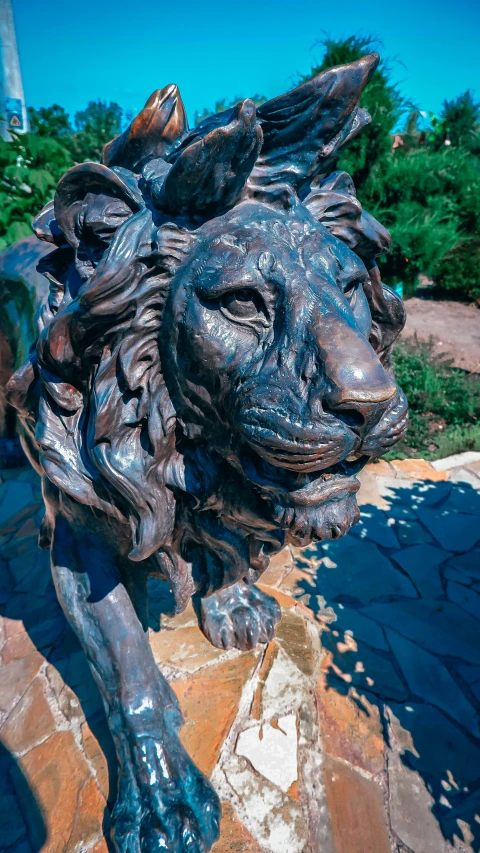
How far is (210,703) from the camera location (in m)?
2.32

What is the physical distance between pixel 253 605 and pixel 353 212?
191 cm

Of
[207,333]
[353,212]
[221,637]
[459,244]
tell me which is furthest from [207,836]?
[459,244]

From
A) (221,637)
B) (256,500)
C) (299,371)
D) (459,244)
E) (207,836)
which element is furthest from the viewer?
(459,244)

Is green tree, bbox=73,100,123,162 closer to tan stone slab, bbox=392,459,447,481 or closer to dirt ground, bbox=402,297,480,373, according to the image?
dirt ground, bbox=402,297,480,373

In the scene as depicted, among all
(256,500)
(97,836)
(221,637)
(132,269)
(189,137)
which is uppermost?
(189,137)

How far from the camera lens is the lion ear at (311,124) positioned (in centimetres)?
118

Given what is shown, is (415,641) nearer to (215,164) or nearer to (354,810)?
(354,810)

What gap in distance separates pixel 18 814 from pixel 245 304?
1972 mm

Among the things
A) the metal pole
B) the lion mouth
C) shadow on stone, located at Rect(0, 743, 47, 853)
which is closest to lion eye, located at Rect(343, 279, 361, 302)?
the lion mouth

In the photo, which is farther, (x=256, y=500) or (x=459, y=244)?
(x=459, y=244)

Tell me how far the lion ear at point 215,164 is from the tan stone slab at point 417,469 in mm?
3775

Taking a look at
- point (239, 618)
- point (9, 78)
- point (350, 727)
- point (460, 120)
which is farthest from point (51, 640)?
point (460, 120)

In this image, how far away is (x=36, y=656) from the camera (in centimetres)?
263

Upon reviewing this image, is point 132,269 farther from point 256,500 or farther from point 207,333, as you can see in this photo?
point 256,500
